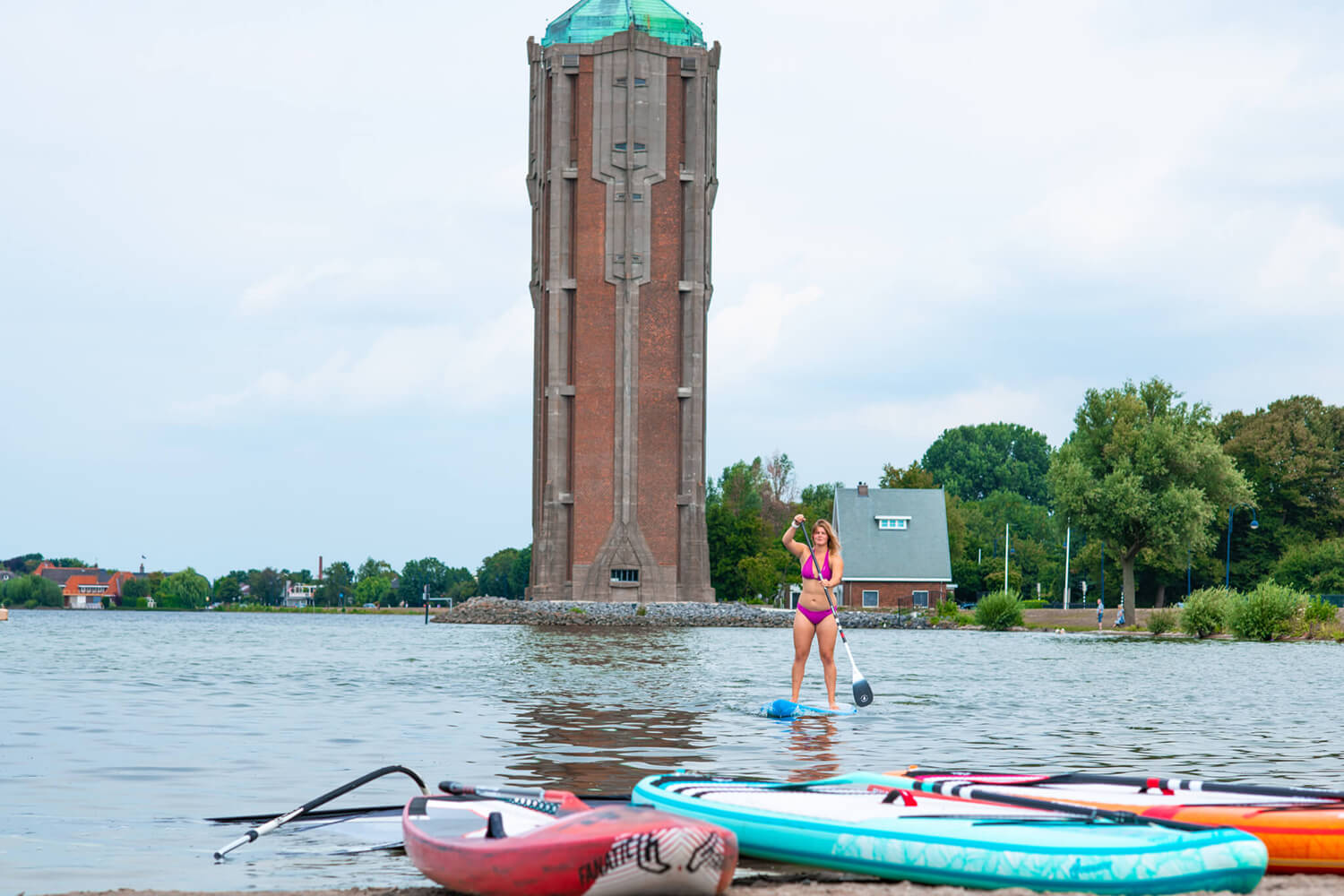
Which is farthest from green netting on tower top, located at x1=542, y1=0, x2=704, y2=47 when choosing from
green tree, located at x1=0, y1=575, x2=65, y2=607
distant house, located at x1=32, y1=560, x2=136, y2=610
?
distant house, located at x1=32, y1=560, x2=136, y2=610

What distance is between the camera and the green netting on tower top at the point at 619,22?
271ft

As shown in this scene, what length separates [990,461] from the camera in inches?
5896

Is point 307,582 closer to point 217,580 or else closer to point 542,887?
point 217,580

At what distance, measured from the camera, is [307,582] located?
197 metres

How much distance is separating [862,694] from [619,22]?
236 feet

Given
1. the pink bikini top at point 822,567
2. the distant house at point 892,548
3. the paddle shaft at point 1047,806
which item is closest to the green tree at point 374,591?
the distant house at point 892,548

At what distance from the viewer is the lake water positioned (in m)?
8.27

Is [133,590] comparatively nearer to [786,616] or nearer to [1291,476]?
[786,616]

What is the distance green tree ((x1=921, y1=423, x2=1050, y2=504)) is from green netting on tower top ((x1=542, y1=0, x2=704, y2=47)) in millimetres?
71769

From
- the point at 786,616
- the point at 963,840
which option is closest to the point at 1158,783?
the point at 963,840

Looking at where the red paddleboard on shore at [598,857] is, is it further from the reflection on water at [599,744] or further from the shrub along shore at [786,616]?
the shrub along shore at [786,616]

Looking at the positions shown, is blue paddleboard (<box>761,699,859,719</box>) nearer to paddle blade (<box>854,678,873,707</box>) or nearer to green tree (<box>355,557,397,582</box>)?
Result: paddle blade (<box>854,678,873,707</box>)

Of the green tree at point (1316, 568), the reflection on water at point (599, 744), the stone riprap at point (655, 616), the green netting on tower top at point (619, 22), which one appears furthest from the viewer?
the green netting on tower top at point (619, 22)

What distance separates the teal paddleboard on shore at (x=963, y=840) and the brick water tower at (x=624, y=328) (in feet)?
229
